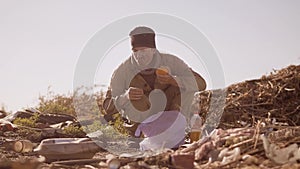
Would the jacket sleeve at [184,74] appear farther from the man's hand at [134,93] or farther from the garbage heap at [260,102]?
the garbage heap at [260,102]

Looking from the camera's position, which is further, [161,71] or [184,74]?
[184,74]

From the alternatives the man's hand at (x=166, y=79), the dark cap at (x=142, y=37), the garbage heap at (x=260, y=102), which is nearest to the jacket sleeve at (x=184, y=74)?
the man's hand at (x=166, y=79)

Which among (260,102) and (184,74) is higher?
(184,74)

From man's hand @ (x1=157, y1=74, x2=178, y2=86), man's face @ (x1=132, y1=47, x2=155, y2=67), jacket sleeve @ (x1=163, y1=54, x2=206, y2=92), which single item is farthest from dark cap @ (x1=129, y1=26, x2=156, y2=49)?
man's hand @ (x1=157, y1=74, x2=178, y2=86)

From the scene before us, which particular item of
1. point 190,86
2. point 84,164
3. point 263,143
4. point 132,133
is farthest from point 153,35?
point 263,143

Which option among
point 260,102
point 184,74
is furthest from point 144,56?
point 260,102

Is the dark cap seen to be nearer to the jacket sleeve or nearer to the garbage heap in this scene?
the jacket sleeve

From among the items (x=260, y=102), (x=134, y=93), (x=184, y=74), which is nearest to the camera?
(x=134, y=93)

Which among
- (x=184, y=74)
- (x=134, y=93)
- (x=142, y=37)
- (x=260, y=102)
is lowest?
(x=260, y=102)

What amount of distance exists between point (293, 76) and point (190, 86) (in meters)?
1.62

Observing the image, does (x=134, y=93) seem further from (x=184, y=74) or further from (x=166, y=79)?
(x=184, y=74)

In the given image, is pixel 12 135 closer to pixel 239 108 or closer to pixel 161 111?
pixel 161 111

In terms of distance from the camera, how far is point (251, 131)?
2.25 m

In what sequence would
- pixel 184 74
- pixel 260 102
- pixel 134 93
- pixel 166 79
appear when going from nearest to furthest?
pixel 134 93, pixel 166 79, pixel 184 74, pixel 260 102
